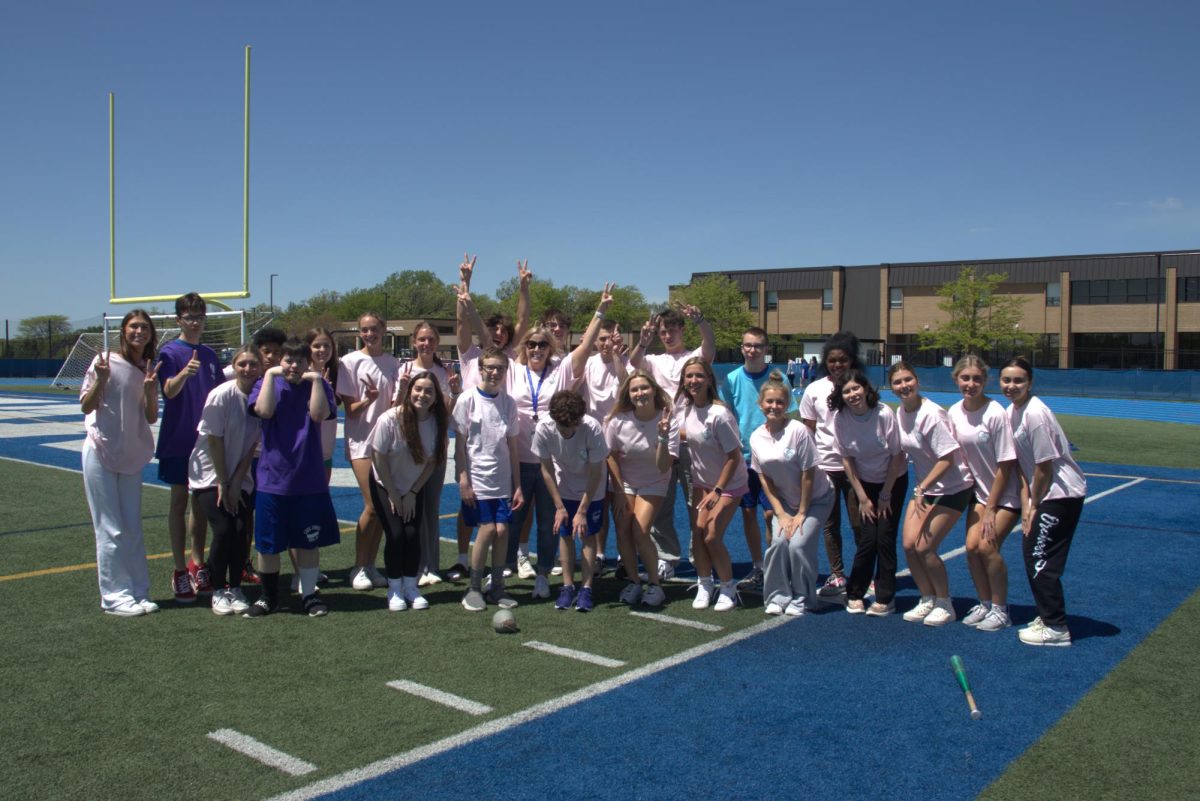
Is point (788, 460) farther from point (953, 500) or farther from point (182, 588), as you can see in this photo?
point (182, 588)

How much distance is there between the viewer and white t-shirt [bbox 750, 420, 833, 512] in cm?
620

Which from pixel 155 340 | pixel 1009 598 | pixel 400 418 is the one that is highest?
pixel 155 340

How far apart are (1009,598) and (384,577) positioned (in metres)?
4.66

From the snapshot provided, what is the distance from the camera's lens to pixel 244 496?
6152mm

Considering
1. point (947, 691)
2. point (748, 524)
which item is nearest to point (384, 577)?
point (748, 524)

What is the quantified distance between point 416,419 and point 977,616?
12.9 feet

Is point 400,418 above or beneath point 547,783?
above

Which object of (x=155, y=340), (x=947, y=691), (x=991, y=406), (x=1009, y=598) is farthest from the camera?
(x=1009, y=598)

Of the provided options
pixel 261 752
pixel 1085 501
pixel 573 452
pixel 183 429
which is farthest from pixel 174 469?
pixel 1085 501

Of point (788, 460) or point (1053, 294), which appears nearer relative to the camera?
point (788, 460)

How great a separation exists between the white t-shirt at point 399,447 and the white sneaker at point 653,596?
175 centimetres

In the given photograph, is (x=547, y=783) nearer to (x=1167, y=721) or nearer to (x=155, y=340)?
(x=1167, y=721)

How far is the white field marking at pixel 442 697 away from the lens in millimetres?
4399

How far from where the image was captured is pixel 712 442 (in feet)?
20.8
